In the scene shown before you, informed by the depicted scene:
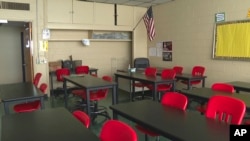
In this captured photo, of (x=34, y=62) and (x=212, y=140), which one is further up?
(x=34, y=62)

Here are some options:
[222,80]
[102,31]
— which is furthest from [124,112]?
[102,31]

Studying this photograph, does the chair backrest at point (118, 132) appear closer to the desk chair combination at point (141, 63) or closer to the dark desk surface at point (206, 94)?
the dark desk surface at point (206, 94)

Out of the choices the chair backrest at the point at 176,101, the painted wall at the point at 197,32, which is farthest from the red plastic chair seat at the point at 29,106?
the painted wall at the point at 197,32

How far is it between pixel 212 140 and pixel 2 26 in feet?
24.2

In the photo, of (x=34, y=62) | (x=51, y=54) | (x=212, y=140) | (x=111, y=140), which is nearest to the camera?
(x=212, y=140)

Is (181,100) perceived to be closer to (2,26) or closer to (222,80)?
(222,80)

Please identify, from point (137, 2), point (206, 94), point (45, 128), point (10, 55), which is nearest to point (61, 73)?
point (10, 55)

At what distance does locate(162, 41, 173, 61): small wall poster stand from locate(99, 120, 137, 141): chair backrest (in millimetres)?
5412

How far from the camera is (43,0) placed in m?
6.02

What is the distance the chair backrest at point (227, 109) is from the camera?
7.02ft

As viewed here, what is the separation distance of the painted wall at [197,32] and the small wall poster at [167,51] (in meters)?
0.13

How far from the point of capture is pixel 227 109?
2258mm

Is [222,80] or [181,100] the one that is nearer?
[181,100]

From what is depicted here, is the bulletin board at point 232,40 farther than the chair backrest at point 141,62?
Answer: No
